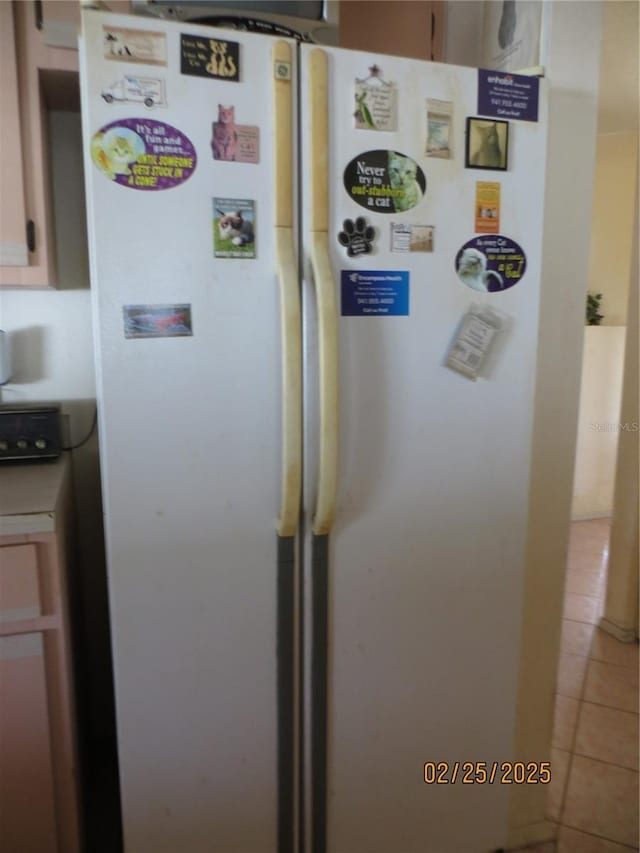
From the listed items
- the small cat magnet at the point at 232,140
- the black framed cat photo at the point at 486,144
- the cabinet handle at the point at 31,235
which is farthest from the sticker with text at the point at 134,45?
the black framed cat photo at the point at 486,144

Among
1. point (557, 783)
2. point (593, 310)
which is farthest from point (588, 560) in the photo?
point (557, 783)

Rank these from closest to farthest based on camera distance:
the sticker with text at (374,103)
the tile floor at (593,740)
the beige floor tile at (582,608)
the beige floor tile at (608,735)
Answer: the sticker with text at (374,103), the tile floor at (593,740), the beige floor tile at (608,735), the beige floor tile at (582,608)

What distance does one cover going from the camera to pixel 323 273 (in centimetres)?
106

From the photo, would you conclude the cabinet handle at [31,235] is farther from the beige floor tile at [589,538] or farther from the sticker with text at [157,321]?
the beige floor tile at [589,538]

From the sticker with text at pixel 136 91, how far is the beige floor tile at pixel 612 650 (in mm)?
2500

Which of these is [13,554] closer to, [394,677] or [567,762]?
[394,677]

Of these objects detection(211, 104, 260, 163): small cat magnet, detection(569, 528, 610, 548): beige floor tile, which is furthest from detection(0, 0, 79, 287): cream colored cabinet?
detection(569, 528, 610, 548): beige floor tile

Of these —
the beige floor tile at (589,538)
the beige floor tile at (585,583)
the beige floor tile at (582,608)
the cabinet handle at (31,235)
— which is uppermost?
the cabinet handle at (31,235)

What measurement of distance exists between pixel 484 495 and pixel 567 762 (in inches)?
45.3

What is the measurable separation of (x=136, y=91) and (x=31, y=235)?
0.47m

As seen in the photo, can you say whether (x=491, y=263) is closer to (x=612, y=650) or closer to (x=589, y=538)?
(x=612, y=650)

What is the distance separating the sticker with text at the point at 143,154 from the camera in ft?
3.24

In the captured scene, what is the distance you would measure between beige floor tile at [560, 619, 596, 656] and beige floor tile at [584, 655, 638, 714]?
0.10 m

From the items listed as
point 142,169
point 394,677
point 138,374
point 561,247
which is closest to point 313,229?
point 142,169
